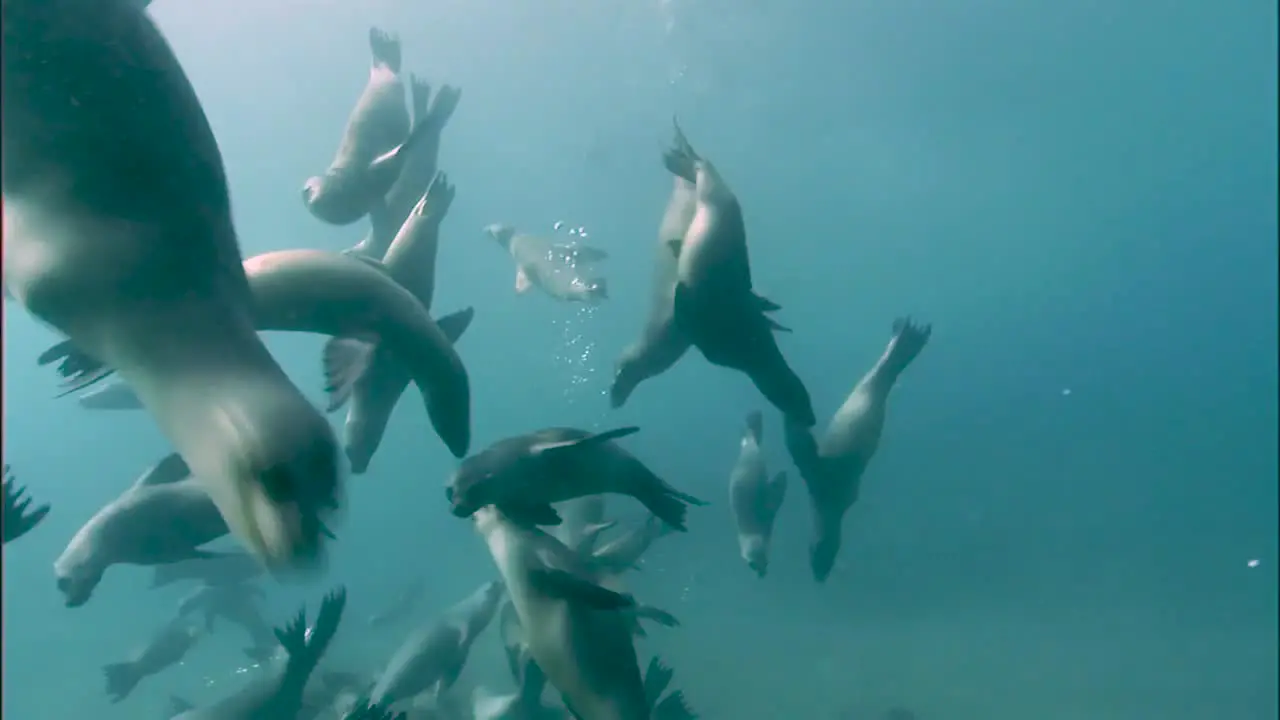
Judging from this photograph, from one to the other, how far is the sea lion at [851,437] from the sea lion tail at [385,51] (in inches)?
192

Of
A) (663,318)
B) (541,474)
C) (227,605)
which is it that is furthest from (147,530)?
(227,605)

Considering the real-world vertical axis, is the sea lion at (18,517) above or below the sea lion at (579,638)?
below

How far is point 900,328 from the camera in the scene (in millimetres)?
7242

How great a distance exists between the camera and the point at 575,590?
394 cm

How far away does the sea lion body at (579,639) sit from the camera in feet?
12.4

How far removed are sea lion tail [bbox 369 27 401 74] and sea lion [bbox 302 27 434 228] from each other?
36cm

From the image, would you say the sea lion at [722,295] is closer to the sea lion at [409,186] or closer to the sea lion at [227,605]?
the sea lion at [409,186]

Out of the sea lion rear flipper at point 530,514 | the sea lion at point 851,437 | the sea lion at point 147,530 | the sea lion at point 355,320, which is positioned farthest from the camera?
the sea lion at point 851,437

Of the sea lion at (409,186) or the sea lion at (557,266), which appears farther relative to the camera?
the sea lion at (557,266)

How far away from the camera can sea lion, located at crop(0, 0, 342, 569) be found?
1.40 m

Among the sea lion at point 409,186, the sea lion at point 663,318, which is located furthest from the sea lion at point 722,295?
the sea lion at point 409,186

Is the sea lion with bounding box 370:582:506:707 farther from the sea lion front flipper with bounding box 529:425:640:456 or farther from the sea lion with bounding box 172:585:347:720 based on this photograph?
the sea lion front flipper with bounding box 529:425:640:456

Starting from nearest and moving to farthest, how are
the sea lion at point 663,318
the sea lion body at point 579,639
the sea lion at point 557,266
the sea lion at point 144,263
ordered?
the sea lion at point 144,263 → the sea lion body at point 579,639 → the sea lion at point 663,318 → the sea lion at point 557,266

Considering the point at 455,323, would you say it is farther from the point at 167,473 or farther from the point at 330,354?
the point at 167,473
